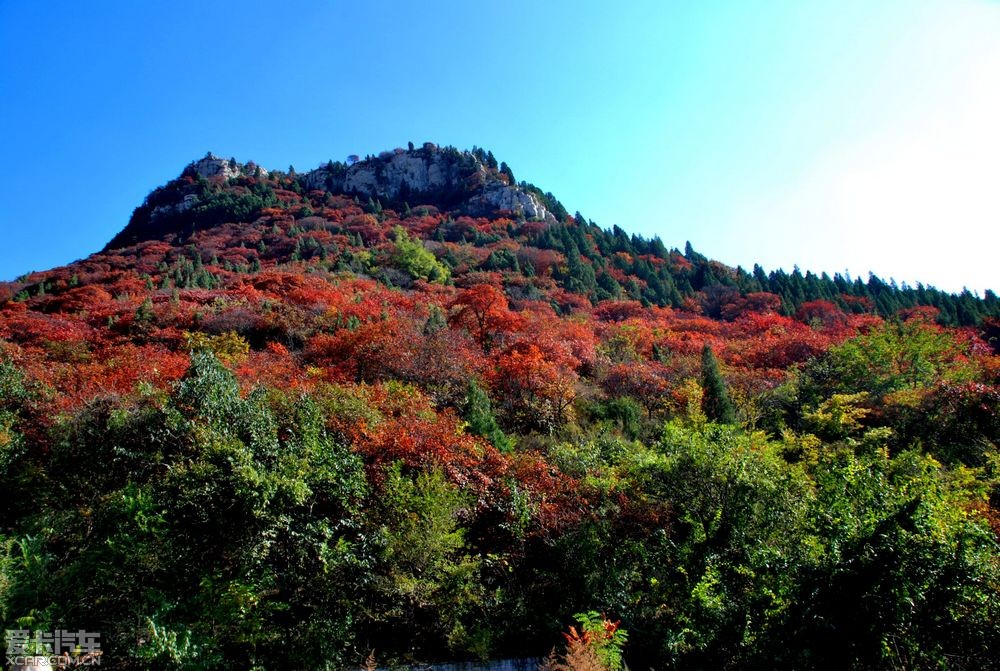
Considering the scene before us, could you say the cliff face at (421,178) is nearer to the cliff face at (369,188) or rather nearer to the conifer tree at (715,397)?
the cliff face at (369,188)

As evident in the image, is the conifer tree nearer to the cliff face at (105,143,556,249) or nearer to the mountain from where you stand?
the mountain

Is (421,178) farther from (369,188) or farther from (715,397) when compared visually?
(715,397)

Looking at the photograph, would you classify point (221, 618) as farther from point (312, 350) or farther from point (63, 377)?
point (312, 350)

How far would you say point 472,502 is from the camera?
509 inches

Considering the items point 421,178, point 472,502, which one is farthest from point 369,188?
point 472,502

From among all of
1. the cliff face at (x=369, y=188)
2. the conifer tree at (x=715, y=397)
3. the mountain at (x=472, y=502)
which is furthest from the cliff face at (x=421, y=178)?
the conifer tree at (x=715, y=397)

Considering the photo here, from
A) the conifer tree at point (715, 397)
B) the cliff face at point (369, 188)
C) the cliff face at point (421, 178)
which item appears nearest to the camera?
the conifer tree at point (715, 397)

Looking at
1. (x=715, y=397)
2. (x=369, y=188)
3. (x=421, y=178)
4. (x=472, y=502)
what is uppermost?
(x=421, y=178)

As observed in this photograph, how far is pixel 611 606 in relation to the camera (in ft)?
35.9

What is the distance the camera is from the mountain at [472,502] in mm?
8414

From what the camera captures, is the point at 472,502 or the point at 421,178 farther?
the point at 421,178

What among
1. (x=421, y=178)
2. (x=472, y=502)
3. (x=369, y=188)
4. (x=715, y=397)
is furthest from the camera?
(x=421, y=178)

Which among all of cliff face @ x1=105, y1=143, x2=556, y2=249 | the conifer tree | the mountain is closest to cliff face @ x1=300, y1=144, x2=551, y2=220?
cliff face @ x1=105, y1=143, x2=556, y2=249

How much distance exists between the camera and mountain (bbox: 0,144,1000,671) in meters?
8.41
